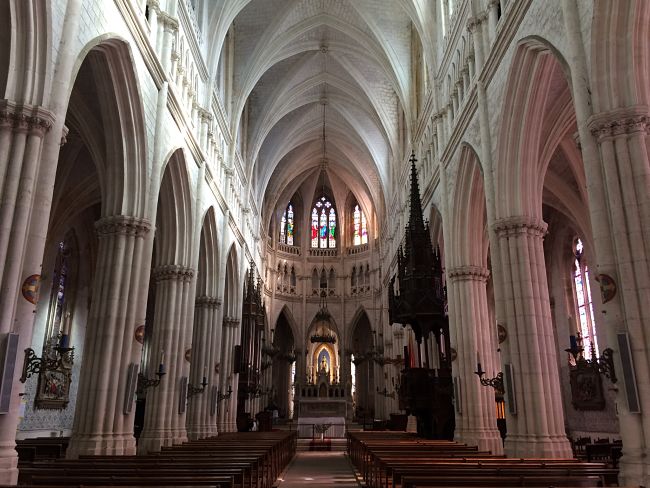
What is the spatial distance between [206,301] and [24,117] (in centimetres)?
1569

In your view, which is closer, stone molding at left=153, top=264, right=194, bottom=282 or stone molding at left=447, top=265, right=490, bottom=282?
stone molding at left=153, top=264, right=194, bottom=282

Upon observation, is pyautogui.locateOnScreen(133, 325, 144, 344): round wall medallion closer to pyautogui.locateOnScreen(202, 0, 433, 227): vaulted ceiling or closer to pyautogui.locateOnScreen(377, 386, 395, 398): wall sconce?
pyautogui.locateOnScreen(202, 0, 433, 227): vaulted ceiling

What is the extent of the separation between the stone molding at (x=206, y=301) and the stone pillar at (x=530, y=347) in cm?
1372

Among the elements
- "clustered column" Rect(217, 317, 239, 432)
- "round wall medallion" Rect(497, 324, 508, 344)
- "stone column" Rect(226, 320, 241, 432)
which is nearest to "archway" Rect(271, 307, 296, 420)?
"stone column" Rect(226, 320, 241, 432)

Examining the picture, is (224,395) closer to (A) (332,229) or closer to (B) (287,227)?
(B) (287,227)

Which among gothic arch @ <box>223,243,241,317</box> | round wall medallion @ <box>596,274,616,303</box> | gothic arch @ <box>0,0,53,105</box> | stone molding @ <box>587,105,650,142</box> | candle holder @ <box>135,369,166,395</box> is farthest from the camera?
gothic arch @ <box>223,243,241,317</box>

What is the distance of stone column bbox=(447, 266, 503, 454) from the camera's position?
1644 cm

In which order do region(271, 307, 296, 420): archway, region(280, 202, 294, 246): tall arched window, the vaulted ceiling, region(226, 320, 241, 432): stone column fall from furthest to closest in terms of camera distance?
region(280, 202, 294, 246): tall arched window, region(271, 307, 296, 420): archway, the vaulted ceiling, region(226, 320, 241, 432): stone column

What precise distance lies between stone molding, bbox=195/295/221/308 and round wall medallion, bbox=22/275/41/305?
600 inches

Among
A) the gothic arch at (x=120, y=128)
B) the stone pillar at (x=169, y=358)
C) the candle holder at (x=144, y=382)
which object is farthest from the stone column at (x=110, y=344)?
the stone pillar at (x=169, y=358)

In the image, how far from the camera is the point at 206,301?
2352 centimetres

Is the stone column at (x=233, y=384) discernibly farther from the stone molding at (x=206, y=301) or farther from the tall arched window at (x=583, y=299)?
the tall arched window at (x=583, y=299)

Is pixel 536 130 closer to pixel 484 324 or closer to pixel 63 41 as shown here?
pixel 484 324

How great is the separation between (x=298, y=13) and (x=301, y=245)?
22.2 metres
